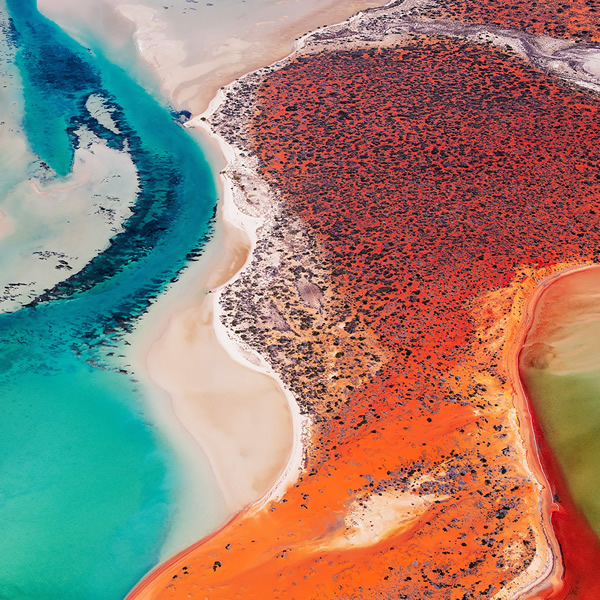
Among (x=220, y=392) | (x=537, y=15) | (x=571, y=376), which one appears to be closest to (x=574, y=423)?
(x=571, y=376)

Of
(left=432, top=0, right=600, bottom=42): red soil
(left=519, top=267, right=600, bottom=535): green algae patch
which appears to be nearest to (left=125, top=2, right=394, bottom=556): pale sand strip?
(left=519, top=267, right=600, bottom=535): green algae patch

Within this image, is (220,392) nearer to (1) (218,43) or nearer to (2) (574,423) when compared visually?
(2) (574,423)

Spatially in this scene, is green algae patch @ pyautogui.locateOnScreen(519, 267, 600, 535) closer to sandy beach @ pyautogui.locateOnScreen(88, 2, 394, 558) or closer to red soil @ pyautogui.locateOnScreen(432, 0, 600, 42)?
sandy beach @ pyautogui.locateOnScreen(88, 2, 394, 558)

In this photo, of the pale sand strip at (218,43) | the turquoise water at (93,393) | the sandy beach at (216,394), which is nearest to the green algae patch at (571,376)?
the sandy beach at (216,394)

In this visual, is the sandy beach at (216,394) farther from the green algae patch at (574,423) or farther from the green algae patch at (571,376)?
the green algae patch at (571,376)

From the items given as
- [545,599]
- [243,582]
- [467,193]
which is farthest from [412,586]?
[467,193]

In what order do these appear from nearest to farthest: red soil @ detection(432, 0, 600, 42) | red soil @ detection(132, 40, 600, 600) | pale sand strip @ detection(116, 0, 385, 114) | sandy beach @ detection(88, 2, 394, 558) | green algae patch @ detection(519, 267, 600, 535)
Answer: red soil @ detection(132, 40, 600, 600) → green algae patch @ detection(519, 267, 600, 535) → sandy beach @ detection(88, 2, 394, 558) → pale sand strip @ detection(116, 0, 385, 114) → red soil @ detection(432, 0, 600, 42)

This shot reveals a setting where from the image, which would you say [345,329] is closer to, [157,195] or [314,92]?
[157,195]
